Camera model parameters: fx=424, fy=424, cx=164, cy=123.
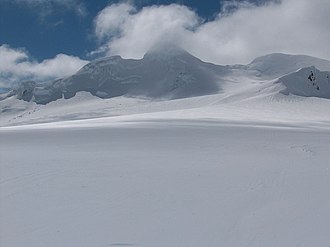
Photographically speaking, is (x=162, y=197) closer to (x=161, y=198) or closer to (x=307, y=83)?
(x=161, y=198)

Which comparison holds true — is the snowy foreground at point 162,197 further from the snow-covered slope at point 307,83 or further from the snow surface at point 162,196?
the snow-covered slope at point 307,83

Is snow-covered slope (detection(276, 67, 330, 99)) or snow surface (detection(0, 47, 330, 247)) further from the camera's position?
snow-covered slope (detection(276, 67, 330, 99))

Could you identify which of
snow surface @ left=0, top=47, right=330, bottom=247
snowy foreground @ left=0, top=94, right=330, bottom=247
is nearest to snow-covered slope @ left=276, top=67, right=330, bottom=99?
snow surface @ left=0, top=47, right=330, bottom=247

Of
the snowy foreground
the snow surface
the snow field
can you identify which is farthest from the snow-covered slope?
the snow field

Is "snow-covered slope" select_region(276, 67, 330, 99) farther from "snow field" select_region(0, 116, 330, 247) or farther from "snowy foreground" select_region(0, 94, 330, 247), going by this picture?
"snow field" select_region(0, 116, 330, 247)

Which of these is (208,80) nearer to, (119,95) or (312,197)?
(119,95)

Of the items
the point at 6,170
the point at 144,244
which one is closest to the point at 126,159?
the point at 6,170

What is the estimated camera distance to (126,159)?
43.7ft

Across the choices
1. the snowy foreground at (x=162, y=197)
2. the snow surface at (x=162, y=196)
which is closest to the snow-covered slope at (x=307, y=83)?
the snow surface at (x=162, y=196)

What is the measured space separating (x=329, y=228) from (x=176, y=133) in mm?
16642

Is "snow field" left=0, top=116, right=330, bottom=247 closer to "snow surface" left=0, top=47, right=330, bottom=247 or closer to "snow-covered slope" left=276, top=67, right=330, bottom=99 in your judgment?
"snow surface" left=0, top=47, right=330, bottom=247

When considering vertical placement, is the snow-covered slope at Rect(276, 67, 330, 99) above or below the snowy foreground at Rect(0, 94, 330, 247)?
above

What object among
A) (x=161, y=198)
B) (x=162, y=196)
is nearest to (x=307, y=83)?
(x=162, y=196)

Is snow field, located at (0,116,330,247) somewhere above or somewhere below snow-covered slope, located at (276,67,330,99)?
below
